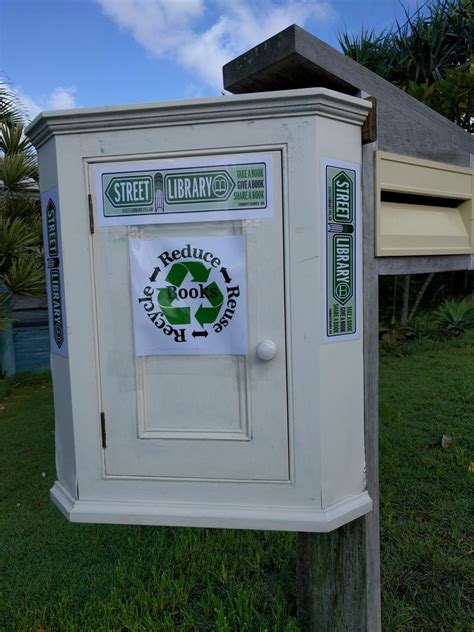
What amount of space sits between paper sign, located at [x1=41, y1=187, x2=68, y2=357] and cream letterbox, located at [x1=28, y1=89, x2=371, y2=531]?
0.06ft

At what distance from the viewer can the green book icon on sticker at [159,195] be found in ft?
5.54

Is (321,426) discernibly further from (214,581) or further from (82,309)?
(214,581)

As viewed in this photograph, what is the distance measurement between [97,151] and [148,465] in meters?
0.99

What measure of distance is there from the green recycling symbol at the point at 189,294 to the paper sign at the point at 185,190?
0.15 meters

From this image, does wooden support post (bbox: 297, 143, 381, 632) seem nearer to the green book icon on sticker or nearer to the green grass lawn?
the green grass lawn

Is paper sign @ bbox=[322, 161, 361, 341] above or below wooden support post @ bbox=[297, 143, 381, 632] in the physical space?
above

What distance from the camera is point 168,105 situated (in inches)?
64.2

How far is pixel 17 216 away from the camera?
736 centimetres

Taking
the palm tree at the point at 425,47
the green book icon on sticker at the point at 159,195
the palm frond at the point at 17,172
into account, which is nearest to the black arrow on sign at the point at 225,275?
the green book icon on sticker at the point at 159,195

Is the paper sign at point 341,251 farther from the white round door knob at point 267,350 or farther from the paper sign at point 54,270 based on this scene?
the paper sign at point 54,270

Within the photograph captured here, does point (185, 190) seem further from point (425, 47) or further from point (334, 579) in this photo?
point (425, 47)

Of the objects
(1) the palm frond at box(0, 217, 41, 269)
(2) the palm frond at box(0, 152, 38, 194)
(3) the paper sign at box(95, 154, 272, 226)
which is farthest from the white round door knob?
(2) the palm frond at box(0, 152, 38, 194)

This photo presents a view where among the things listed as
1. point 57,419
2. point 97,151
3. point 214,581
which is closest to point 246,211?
point 97,151

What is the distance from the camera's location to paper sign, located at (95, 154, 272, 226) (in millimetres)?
1655
